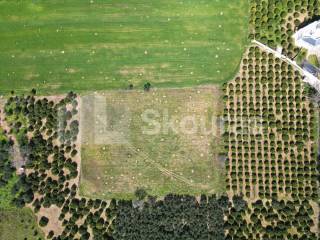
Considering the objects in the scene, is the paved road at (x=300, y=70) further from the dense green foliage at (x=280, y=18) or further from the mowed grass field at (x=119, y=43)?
the mowed grass field at (x=119, y=43)

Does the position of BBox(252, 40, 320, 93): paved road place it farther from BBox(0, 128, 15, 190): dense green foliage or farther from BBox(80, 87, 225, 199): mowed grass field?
BBox(0, 128, 15, 190): dense green foliage

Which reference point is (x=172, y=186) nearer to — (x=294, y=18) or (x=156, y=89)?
(x=156, y=89)

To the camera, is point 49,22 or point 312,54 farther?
point 49,22

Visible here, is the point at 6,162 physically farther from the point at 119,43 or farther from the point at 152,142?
the point at 119,43

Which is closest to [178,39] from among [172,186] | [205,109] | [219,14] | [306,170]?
[219,14]

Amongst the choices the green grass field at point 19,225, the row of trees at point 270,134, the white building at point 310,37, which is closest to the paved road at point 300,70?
the row of trees at point 270,134

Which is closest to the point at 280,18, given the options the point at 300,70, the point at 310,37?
the point at 310,37

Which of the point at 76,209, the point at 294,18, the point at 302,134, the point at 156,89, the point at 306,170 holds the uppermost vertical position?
the point at 294,18

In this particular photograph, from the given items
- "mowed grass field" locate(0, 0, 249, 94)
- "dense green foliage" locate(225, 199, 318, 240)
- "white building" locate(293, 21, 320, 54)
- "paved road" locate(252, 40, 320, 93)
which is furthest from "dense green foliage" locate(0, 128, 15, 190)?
"white building" locate(293, 21, 320, 54)
